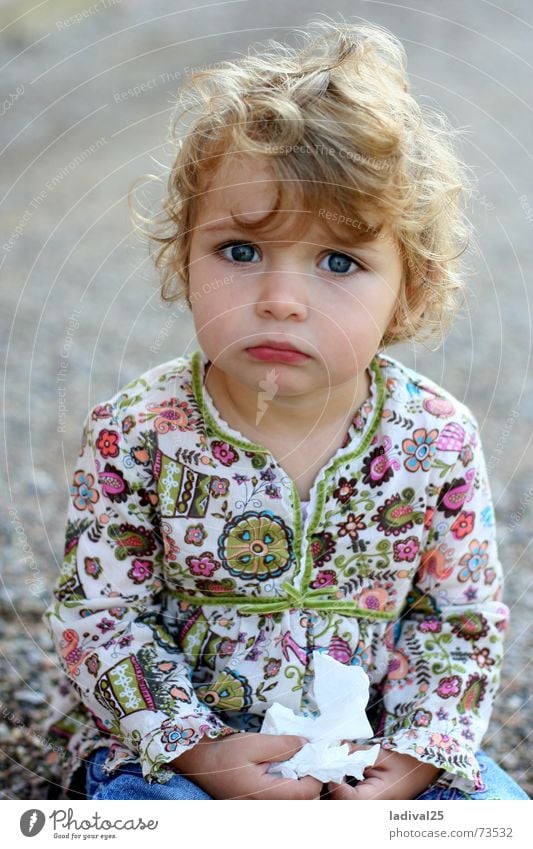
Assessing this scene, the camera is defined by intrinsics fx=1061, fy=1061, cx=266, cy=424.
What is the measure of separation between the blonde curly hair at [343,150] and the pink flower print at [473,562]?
1.04ft

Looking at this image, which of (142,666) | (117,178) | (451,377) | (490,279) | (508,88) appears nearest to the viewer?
(142,666)

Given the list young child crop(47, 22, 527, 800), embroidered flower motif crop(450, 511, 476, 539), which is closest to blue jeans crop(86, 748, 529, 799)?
young child crop(47, 22, 527, 800)

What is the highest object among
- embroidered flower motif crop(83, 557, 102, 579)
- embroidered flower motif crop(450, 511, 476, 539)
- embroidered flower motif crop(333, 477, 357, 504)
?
embroidered flower motif crop(333, 477, 357, 504)

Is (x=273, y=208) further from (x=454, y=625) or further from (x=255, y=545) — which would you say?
(x=454, y=625)

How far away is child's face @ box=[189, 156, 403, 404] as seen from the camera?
50.1 inches

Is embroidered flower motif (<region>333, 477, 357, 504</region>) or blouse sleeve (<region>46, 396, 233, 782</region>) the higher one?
embroidered flower motif (<region>333, 477, 357, 504</region>)

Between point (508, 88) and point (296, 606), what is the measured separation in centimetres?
501

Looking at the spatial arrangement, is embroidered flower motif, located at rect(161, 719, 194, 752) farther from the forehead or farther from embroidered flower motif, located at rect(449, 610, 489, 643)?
the forehead

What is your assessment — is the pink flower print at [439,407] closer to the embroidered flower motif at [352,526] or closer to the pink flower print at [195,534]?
the embroidered flower motif at [352,526]

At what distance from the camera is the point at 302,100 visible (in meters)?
1.28

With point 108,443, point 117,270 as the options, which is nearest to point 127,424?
point 108,443

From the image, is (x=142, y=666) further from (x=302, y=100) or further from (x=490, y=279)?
(x=490, y=279)

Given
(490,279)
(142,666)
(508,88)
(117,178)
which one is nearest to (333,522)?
(142,666)

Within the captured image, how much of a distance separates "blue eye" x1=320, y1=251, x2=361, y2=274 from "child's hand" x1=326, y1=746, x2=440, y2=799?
63cm
